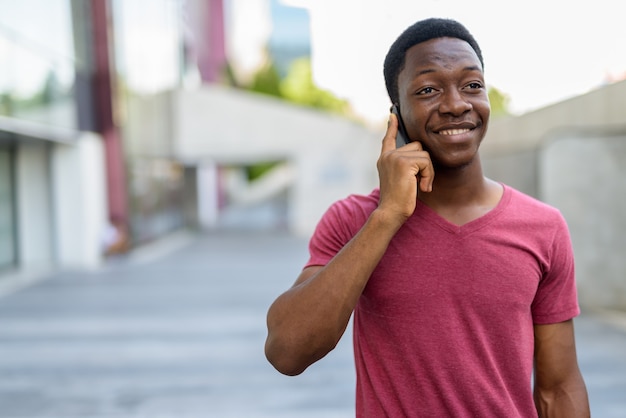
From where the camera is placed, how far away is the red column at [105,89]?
49.9 feet

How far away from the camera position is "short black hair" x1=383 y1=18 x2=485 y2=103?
156 cm

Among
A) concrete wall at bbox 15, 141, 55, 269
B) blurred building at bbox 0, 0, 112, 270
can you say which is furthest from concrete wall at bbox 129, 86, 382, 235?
concrete wall at bbox 15, 141, 55, 269

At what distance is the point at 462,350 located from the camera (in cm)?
150

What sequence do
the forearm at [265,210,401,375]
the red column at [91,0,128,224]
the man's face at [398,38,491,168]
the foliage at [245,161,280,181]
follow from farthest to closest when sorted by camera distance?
the foliage at [245,161,280,181] < the red column at [91,0,128,224] < the man's face at [398,38,491,168] < the forearm at [265,210,401,375]

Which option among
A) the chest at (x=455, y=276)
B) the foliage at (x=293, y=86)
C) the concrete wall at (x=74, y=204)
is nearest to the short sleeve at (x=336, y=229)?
the chest at (x=455, y=276)

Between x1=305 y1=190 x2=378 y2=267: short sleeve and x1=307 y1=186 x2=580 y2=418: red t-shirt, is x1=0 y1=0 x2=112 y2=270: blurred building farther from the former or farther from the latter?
x1=307 y1=186 x2=580 y2=418: red t-shirt

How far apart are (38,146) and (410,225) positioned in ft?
46.7

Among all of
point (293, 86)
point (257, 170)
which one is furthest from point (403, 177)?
point (257, 170)

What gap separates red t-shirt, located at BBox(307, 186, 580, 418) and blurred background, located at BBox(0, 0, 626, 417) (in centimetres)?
77

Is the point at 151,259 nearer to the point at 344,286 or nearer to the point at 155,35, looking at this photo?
the point at 155,35

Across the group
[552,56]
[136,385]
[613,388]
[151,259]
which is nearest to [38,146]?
[151,259]

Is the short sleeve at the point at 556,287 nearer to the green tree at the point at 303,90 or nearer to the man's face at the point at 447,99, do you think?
the man's face at the point at 447,99

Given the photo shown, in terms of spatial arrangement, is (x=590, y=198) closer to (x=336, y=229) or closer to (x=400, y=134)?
(x=400, y=134)

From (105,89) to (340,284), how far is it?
15045 mm
